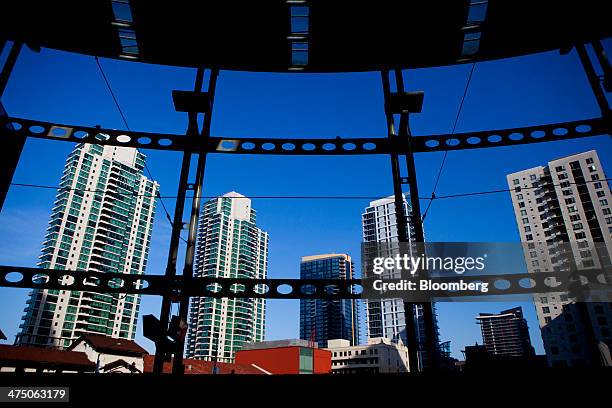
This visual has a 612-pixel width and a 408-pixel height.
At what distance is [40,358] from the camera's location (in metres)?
→ 32.8

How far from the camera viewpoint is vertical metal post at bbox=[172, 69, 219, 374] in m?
8.39

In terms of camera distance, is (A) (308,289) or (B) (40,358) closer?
(A) (308,289)

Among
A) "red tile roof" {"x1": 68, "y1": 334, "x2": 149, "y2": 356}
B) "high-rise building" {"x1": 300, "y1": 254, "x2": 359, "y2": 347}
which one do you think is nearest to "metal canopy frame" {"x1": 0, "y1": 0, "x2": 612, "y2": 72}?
"red tile roof" {"x1": 68, "y1": 334, "x2": 149, "y2": 356}

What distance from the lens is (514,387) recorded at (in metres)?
2.67

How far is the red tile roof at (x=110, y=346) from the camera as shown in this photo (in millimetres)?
39906

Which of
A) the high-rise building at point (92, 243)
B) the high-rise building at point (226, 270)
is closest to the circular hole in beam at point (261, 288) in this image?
the high-rise building at point (92, 243)

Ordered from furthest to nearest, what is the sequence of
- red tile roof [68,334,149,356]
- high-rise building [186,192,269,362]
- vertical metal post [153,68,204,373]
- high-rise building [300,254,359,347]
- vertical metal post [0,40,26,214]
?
high-rise building [300,254,359,347] < high-rise building [186,192,269,362] < red tile roof [68,334,149,356] < vertical metal post [153,68,204,373] < vertical metal post [0,40,26,214]

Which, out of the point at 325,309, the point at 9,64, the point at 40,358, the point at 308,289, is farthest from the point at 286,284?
the point at 325,309

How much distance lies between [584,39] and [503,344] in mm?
216541

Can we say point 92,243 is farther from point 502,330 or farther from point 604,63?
point 502,330

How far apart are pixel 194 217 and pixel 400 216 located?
5.40m

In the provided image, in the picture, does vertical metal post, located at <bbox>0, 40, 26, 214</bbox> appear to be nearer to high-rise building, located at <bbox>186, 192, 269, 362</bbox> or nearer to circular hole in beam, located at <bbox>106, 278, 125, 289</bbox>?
circular hole in beam, located at <bbox>106, 278, 125, 289</bbox>

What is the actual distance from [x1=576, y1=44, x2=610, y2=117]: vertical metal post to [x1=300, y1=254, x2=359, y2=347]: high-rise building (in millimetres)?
157873

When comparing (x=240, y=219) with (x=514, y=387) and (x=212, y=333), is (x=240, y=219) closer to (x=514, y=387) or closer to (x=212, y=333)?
(x=212, y=333)
